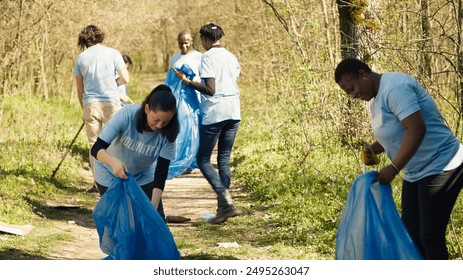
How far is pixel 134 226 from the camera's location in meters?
6.13

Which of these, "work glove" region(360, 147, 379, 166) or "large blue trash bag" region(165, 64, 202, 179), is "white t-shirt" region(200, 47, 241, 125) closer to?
"large blue trash bag" region(165, 64, 202, 179)

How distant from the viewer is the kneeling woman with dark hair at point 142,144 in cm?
598

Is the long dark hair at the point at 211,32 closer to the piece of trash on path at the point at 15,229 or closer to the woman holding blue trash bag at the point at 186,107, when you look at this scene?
the woman holding blue trash bag at the point at 186,107

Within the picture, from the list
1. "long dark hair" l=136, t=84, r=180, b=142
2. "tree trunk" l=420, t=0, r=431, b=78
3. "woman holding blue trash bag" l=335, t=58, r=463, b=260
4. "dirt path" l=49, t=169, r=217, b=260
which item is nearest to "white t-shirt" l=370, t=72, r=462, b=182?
"woman holding blue trash bag" l=335, t=58, r=463, b=260

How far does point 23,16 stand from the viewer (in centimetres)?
1373

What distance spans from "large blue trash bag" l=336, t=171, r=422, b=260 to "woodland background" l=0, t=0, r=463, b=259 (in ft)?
4.19

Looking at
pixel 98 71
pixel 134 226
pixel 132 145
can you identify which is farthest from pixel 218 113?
pixel 134 226

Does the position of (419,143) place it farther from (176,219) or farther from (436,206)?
(176,219)

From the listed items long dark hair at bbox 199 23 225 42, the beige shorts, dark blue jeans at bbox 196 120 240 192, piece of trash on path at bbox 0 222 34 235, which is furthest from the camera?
the beige shorts

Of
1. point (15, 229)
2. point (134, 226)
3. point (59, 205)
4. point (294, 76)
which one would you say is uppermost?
point (294, 76)

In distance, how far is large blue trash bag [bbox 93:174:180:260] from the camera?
6.12 m

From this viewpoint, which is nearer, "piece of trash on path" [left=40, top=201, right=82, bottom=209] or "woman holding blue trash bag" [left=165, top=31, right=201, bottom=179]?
"piece of trash on path" [left=40, top=201, right=82, bottom=209]

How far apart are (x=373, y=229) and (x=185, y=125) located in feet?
21.6

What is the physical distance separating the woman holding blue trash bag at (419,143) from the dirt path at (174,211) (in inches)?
124
